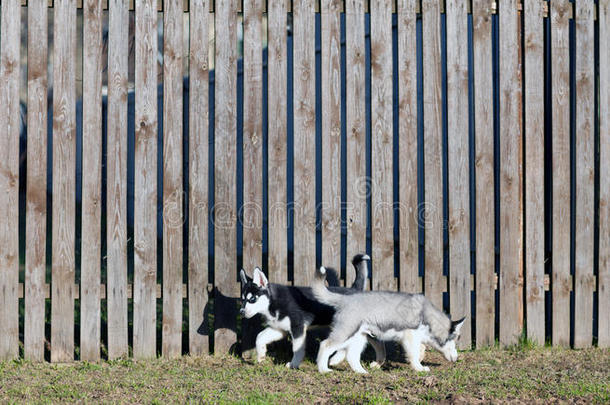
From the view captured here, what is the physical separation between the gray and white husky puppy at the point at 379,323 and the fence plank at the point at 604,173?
1616 millimetres

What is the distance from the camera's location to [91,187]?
602cm

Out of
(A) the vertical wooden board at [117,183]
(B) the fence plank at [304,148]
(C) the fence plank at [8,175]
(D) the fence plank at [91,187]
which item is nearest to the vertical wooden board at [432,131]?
(B) the fence plank at [304,148]

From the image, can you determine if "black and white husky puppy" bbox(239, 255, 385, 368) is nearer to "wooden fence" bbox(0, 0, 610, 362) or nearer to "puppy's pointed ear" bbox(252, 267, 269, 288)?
"puppy's pointed ear" bbox(252, 267, 269, 288)

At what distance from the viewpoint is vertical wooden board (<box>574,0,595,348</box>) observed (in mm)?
6500

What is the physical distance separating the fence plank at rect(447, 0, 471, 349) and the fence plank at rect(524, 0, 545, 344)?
58 cm

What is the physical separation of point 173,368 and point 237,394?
108 cm

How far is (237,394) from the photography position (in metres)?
4.86

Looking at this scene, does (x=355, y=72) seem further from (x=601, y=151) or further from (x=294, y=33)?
(x=601, y=151)

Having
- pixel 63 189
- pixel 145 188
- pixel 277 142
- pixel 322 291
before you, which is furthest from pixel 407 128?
pixel 63 189

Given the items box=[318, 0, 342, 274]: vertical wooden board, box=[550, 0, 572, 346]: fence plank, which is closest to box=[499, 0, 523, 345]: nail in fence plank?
box=[550, 0, 572, 346]: fence plank

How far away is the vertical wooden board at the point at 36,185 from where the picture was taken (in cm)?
595

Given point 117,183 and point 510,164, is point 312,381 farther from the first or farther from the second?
point 510,164

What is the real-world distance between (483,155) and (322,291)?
79.7 inches

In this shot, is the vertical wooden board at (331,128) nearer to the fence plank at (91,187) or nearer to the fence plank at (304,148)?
the fence plank at (304,148)
